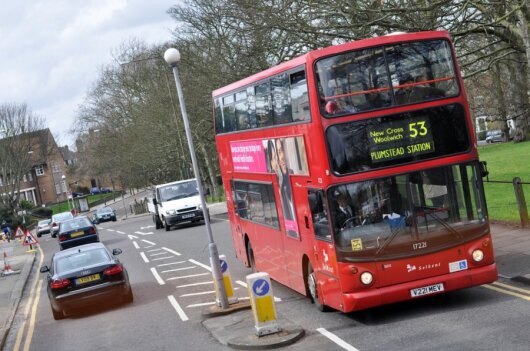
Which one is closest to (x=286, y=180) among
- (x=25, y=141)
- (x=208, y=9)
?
(x=208, y=9)

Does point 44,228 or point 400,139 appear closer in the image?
point 400,139

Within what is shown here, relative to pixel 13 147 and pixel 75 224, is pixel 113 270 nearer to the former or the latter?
pixel 75 224

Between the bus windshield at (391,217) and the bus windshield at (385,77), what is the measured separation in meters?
1.12

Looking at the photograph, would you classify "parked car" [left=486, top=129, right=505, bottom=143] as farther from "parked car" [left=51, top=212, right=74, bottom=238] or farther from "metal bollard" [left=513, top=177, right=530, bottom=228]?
"metal bollard" [left=513, top=177, right=530, bottom=228]

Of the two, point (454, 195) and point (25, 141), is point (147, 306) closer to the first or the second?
point (454, 195)

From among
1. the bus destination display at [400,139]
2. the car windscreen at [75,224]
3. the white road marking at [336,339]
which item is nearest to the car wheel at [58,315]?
the white road marking at [336,339]

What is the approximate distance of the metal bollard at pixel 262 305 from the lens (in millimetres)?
11883

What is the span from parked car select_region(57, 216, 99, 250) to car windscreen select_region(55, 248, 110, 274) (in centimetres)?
1843

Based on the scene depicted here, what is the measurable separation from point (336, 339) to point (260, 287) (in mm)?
1376

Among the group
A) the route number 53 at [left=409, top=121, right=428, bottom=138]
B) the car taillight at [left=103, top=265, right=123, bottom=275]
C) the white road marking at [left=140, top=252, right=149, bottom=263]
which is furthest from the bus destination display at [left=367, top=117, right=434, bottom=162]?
the white road marking at [left=140, top=252, right=149, bottom=263]

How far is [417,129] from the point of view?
39.1 ft

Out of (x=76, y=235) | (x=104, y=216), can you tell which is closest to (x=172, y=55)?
(x=76, y=235)

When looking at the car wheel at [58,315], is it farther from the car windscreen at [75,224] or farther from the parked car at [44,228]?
the parked car at [44,228]

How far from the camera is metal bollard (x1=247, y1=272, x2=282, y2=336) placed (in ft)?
39.0
